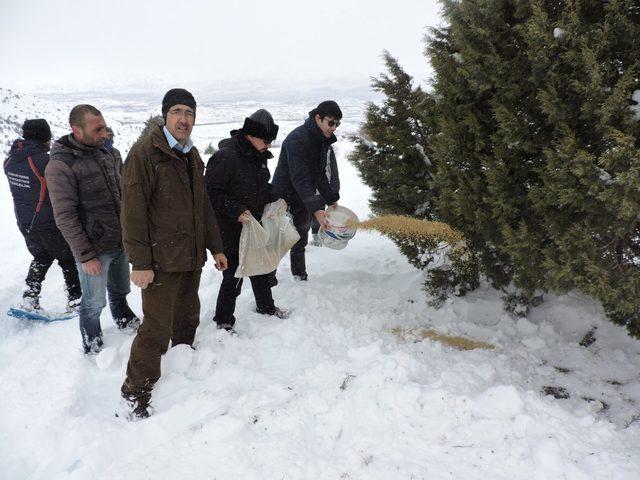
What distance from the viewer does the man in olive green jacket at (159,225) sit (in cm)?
260

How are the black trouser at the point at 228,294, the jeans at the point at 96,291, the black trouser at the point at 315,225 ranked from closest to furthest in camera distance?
the jeans at the point at 96,291 → the black trouser at the point at 228,294 → the black trouser at the point at 315,225

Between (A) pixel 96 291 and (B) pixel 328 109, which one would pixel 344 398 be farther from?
(B) pixel 328 109

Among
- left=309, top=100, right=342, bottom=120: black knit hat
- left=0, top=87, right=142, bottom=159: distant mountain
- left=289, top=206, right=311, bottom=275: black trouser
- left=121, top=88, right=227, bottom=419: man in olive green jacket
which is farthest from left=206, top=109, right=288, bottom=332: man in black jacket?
left=0, top=87, right=142, bottom=159: distant mountain

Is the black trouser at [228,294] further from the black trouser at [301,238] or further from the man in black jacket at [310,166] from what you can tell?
the black trouser at [301,238]

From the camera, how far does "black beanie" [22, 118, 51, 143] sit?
3848 millimetres

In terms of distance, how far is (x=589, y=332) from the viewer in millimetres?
3590

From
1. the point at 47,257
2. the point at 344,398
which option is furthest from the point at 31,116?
the point at 344,398

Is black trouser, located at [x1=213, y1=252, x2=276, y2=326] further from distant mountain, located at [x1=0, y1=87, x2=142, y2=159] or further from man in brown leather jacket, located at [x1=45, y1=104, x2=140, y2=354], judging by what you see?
distant mountain, located at [x1=0, y1=87, x2=142, y2=159]

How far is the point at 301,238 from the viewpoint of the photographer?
4809mm

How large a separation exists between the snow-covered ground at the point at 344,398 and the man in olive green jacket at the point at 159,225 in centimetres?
29

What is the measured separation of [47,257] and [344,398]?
11.7ft

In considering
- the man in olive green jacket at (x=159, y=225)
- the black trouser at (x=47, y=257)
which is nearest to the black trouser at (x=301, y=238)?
the man in olive green jacket at (x=159, y=225)

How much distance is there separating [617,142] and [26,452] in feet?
13.4

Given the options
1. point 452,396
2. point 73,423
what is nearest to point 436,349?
point 452,396
